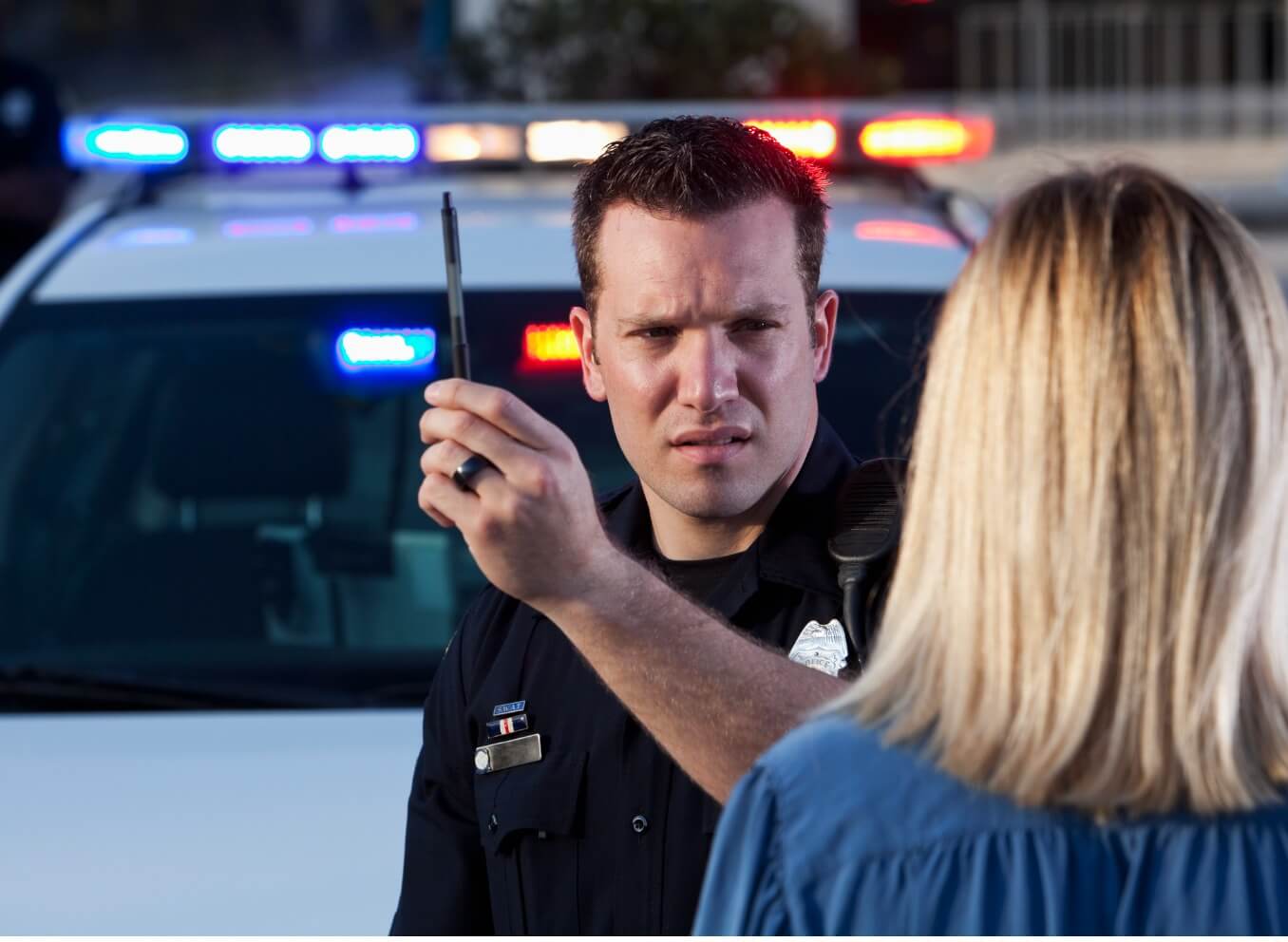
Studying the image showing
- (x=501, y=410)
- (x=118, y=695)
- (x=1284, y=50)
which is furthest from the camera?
(x=1284, y=50)

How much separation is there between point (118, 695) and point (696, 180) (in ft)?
4.31

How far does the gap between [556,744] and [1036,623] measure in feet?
2.19

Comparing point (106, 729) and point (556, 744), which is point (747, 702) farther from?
point (106, 729)

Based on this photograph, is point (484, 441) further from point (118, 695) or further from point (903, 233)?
point (903, 233)

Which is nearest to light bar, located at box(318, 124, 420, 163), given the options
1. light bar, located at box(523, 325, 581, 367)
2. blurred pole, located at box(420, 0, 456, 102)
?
light bar, located at box(523, 325, 581, 367)

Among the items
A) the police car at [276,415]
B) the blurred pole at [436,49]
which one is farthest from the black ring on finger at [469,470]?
the blurred pole at [436,49]

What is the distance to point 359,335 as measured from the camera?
3.10 metres

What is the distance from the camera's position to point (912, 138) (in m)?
3.64

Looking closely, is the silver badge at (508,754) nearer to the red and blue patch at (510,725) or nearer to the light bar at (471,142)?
the red and blue patch at (510,725)

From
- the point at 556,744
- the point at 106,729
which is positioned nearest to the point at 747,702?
the point at 556,744

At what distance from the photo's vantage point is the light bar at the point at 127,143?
351 centimetres

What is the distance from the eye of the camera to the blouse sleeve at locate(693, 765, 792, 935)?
1343 millimetres

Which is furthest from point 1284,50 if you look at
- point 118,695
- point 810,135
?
point 118,695

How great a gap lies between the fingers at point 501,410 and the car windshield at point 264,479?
1364 millimetres
